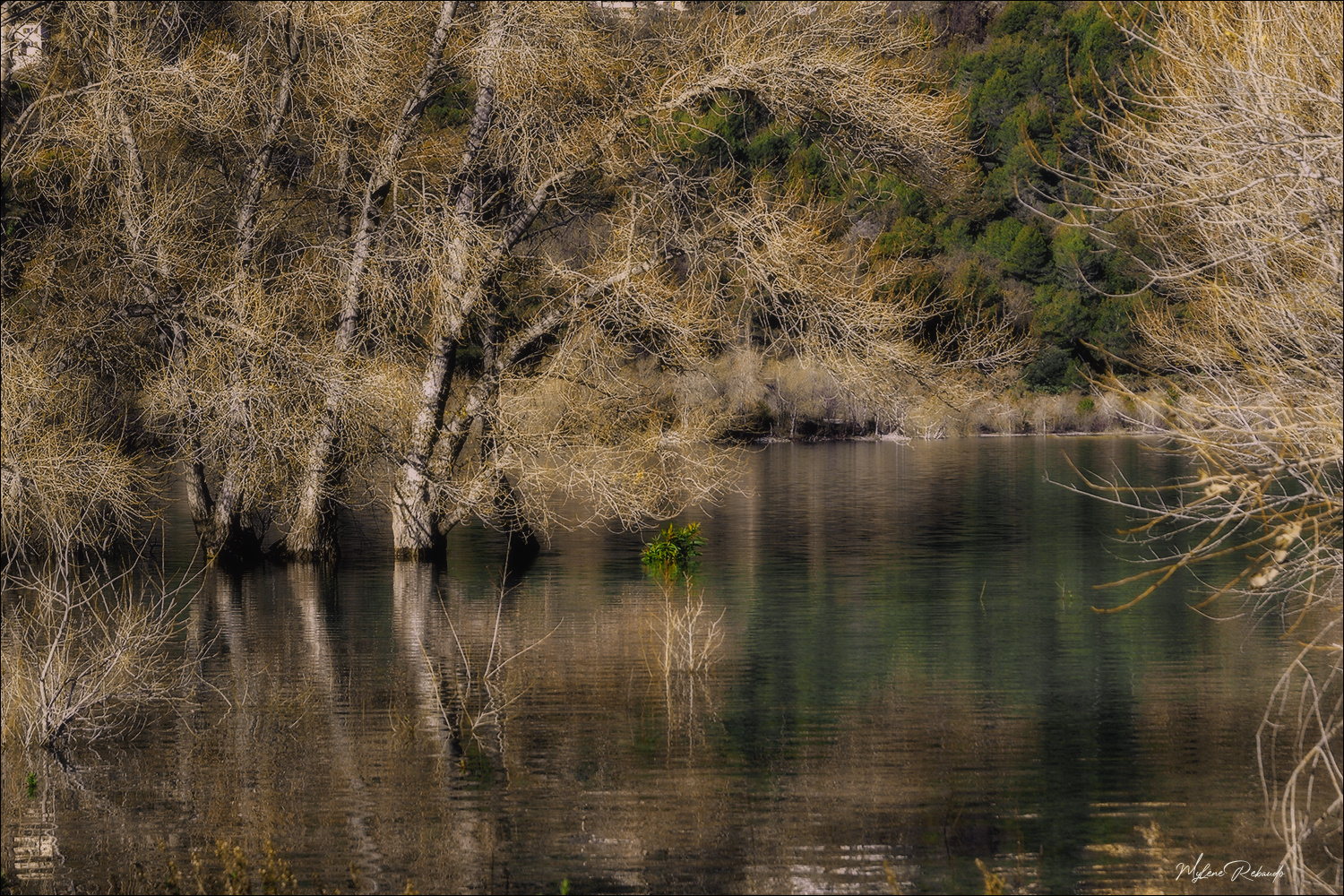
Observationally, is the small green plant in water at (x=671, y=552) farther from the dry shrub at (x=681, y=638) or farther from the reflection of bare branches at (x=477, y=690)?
the reflection of bare branches at (x=477, y=690)

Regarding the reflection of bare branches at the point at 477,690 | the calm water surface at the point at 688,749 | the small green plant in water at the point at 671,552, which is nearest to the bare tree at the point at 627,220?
the small green plant in water at the point at 671,552

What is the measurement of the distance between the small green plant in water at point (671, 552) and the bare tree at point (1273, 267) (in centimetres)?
1119

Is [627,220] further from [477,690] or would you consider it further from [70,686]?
[70,686]

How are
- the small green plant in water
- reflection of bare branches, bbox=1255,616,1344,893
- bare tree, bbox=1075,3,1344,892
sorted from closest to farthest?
reflection of bare branches, bbox=1255,616,1344,893, bare tree, bbox=1075,3,1344,892, the small green plant in water

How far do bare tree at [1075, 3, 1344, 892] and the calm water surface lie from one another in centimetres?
60

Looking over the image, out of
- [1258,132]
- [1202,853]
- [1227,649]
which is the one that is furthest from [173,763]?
[1227,649]

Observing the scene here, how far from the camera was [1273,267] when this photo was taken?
34.7 feet

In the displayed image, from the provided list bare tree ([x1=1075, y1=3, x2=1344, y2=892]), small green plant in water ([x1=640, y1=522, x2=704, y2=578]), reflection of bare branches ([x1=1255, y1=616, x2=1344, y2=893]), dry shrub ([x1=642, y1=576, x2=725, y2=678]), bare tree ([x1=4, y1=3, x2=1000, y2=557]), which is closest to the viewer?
reflection of bare branches ([x1=1255, y1=616, x2=1344, y2=893])

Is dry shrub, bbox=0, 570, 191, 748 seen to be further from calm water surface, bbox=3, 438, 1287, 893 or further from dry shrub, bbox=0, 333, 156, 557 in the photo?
dry shrub, bbox=0, 333, 156, 557
